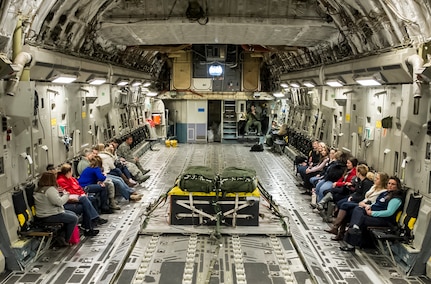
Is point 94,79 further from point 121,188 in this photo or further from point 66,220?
point 66,220

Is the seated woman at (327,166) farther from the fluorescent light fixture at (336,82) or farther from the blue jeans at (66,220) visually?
the blue jeans at (66,220)

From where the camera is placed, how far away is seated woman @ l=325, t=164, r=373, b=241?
783cm

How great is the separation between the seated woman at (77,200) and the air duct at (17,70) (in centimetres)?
219

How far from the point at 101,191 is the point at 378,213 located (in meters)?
5.58

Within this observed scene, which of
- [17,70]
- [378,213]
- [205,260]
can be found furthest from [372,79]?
[17,70]

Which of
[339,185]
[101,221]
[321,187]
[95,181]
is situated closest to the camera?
[101,221]

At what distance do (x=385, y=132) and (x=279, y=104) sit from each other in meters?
14.8

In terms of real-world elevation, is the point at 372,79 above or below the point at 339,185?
above

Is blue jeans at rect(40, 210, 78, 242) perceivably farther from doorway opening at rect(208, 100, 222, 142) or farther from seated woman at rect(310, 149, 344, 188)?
doorway opening at rect(208, 100, 222, 142)

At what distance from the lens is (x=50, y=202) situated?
7.04 meters

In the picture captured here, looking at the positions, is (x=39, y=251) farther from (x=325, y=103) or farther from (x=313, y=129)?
(x=313, y=129)

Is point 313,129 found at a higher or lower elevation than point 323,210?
higher

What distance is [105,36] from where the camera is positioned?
10.8m

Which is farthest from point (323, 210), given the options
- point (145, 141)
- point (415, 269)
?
point (145, 141)
